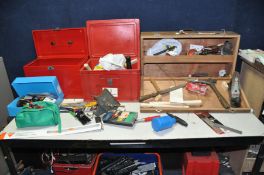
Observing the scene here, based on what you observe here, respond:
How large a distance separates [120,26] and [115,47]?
16 cm

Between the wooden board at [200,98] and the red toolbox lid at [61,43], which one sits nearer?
the wooden board at [200,98]

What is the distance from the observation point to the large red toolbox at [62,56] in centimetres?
149

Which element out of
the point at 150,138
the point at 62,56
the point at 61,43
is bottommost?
the point at 150,138

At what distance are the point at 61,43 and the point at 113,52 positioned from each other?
43 cm

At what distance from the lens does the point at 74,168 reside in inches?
63.6

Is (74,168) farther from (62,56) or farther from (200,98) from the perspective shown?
(200,98)

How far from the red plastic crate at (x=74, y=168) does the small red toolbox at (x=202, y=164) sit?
0.73 meters

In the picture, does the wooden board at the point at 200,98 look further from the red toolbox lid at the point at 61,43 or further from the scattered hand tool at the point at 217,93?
the red toolbox lid at the point at 61,43

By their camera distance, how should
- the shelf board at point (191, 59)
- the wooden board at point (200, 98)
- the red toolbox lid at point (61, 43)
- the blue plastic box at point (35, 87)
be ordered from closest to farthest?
the wooden board at point (200, 98) < the blue plastic box at point (35, 87) < the shelf board at point (191, 59) < the red toolbox lid at point (61, 43)

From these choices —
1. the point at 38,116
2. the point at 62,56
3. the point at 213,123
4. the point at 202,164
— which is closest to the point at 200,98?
the point at 213,123

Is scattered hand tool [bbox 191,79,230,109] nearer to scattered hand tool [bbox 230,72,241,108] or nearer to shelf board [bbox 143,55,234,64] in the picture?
scattered hand tool [bbox 230,72,241,108]

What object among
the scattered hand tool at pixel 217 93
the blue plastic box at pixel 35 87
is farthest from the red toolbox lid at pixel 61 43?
the scattered hand tool at pixel 217 93

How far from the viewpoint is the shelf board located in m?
1.53

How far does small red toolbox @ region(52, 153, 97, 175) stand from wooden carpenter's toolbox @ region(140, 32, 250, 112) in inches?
26.0
